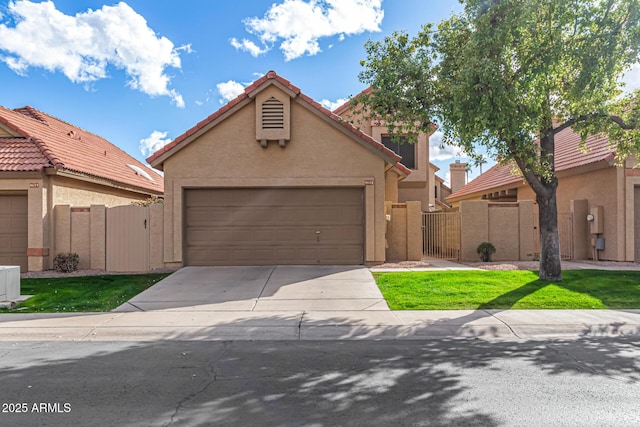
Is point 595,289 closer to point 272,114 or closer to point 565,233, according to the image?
point 565,233

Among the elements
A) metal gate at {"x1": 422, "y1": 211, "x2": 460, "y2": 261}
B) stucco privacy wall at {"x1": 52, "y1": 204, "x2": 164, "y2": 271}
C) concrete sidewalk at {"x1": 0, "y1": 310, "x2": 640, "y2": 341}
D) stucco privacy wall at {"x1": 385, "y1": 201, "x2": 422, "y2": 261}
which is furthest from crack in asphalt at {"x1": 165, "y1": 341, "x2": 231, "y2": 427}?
metal gate at {"x1": 422, "y1": 211, "x2": 460, "y2": 261}

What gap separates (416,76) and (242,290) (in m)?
6.62

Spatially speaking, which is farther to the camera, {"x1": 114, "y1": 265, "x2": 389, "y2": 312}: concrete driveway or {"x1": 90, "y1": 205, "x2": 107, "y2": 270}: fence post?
{"x1": 90, "y1": 205, "x2": 107, "y2": 270}: fence post

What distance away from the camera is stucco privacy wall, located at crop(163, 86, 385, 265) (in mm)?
12945

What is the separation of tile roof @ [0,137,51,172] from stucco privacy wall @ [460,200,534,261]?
1359 centimetres

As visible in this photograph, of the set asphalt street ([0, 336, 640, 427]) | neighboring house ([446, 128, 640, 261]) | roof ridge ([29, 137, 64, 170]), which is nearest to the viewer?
asphalt street ([0, 336, 640, 427])

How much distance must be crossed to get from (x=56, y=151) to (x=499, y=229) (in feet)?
50.3

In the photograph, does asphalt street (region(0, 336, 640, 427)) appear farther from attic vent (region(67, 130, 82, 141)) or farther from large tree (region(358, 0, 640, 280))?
attic vent (region(67, 130, 82, 141))

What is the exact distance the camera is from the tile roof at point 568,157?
1442 centimetres

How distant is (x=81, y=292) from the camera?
9.73 meters

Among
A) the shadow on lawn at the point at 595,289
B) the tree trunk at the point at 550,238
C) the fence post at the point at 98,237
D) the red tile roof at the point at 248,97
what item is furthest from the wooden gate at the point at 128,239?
the tree trunk at the point at 550,238

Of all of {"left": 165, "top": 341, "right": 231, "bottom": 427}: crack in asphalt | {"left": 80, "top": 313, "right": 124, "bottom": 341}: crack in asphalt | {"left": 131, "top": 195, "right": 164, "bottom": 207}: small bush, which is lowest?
{"left": 165, "top": 341, "right": 231, "bottom": 427}: crack in asphalt

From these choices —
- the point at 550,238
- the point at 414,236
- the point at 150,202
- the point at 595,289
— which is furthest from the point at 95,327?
the point at 595,289

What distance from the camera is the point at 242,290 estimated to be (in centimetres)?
995
